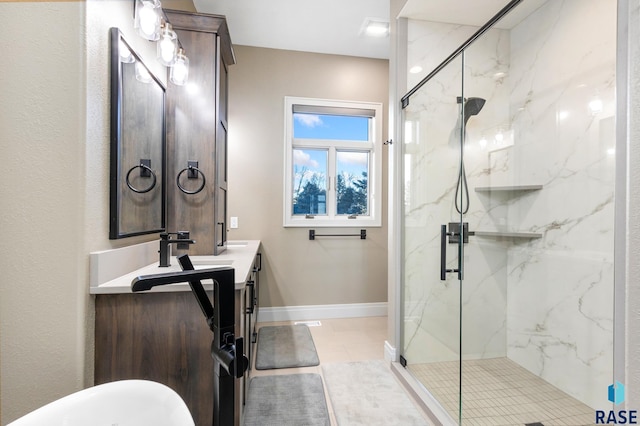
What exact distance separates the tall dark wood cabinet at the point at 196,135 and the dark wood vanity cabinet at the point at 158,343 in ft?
2.43

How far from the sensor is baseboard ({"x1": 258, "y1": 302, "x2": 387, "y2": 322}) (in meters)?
2.97

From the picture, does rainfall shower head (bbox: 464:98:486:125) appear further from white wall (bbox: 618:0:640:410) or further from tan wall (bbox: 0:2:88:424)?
tan wall (bbox: 0:2:88:424)

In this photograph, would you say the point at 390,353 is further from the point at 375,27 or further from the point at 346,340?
the point at 375,27

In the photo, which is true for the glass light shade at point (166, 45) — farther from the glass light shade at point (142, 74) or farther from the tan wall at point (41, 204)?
the tan wall at point (41, 204)

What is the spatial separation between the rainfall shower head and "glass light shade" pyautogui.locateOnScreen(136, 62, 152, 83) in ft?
6.60

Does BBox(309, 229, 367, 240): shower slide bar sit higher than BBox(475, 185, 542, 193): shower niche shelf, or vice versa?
BBox(475, 185, 542, 193): shower niche shelf

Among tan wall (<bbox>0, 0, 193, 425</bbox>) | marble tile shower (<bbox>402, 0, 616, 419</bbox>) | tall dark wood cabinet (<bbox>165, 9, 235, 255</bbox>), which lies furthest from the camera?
tall dark wood cabinet (<bbox>165, 9, 235, 255</bbox>)

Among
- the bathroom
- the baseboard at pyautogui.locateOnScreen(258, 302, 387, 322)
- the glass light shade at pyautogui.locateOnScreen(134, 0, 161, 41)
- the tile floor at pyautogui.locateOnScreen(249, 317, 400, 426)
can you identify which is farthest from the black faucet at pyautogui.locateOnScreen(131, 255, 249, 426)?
the baseboard at pyautogui.locateOnScreen(258, 302, 387, 322)

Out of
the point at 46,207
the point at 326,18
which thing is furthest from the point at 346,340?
the point at 326,18

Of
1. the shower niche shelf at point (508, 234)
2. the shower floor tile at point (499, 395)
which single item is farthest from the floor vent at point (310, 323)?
the shower niche shelf at point (508, 234)

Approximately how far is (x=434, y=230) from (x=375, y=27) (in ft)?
6.68

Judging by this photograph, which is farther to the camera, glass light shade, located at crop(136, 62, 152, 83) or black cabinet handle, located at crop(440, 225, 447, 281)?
black cabinet handle, located at crop(440, 225, 447, 281)

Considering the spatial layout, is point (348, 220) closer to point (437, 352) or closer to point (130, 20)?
point (437, 352)

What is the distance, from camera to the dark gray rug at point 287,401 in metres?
1.54
